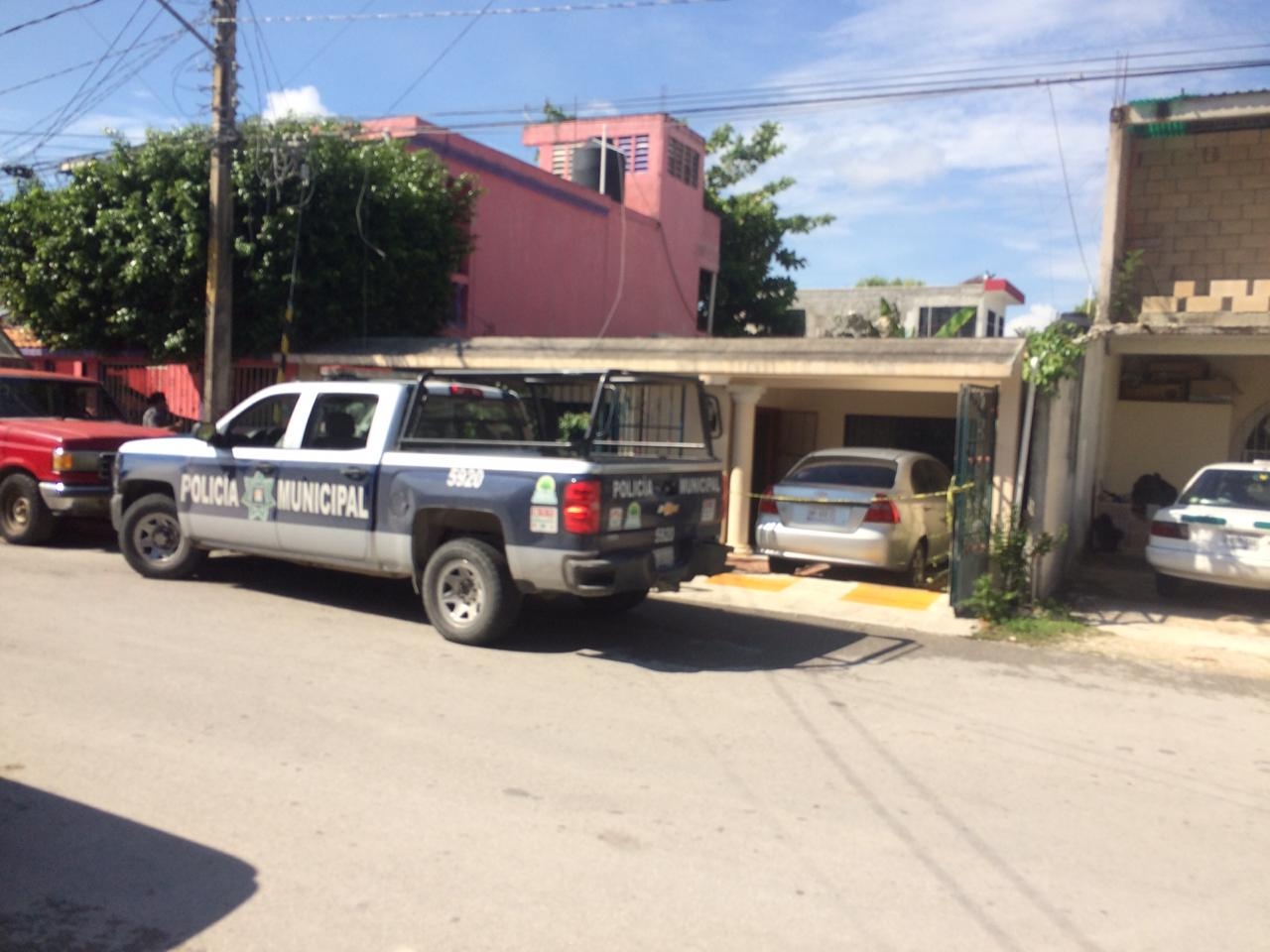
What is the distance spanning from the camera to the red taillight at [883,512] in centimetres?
1157

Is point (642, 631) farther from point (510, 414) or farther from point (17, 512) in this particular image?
point (17, 512)

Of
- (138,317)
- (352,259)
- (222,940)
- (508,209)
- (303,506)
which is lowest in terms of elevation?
(222,940)

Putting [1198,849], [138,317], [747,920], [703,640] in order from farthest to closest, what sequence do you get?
[138,317] → [703,640] → [1198,849] → [747,920]

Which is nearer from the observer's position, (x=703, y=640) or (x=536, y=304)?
(x=703, y=640)

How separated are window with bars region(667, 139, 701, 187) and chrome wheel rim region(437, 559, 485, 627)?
18.5 metres

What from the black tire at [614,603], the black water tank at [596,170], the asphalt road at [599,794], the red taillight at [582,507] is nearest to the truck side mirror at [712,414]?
the black tire at [614,603]

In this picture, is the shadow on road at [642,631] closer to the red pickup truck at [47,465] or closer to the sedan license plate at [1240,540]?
the red pickup truck at [47,465]

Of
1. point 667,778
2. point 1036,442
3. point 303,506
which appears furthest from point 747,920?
point 1036,442

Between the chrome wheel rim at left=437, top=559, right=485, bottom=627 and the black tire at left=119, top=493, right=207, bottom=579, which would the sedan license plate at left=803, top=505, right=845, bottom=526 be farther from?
the black tire at left=119, top=493, right=207, bottom=579

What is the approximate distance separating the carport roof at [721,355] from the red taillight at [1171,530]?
2.20m

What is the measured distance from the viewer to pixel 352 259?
53.4 feet

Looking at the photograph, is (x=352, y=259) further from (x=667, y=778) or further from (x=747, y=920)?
(x=747, y=920)

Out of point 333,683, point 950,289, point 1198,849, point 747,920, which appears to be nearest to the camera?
point 747,920

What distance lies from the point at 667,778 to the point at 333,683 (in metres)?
2.53
